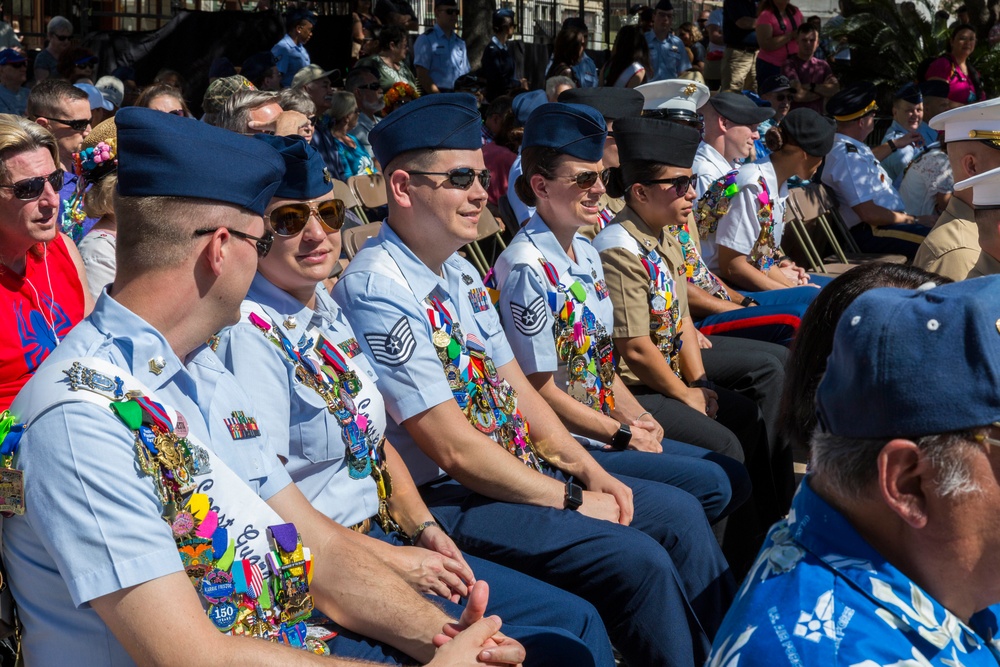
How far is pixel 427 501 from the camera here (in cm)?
338

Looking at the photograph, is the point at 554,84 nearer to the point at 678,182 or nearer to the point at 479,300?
the point at 678,182

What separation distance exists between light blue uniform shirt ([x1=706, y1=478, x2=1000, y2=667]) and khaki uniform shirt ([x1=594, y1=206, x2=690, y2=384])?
284 centimetres

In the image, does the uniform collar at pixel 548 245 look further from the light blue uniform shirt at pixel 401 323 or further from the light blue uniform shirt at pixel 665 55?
the light blue uniform shirt at pixel 665 55

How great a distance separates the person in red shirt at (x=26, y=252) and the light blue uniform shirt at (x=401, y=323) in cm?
102

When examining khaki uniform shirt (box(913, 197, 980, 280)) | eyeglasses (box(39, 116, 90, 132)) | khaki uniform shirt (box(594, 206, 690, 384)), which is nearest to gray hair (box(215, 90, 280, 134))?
eyeglasses (box(39, 116, 90, 132))

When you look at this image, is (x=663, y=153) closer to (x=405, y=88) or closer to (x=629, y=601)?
(x=629, y=601)

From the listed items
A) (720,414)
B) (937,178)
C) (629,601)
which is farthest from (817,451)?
(937,178)

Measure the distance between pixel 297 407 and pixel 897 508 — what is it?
62.4 inches

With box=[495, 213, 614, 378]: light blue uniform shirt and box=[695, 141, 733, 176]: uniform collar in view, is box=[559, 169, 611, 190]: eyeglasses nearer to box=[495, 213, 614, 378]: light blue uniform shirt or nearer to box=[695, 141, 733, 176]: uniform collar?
box=[495, 213, 614, 378]: light blue uniform shirt

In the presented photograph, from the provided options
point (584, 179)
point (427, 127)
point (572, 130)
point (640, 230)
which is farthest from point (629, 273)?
point (427, 127)

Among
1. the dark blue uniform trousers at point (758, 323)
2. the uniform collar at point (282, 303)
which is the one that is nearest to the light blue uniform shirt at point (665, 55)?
the dark blue uniform trousers at point (758, 323)

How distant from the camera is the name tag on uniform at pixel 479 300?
3.65m

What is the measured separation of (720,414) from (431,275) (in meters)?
1.96

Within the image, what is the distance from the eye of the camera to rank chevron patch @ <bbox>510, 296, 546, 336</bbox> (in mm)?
3879
